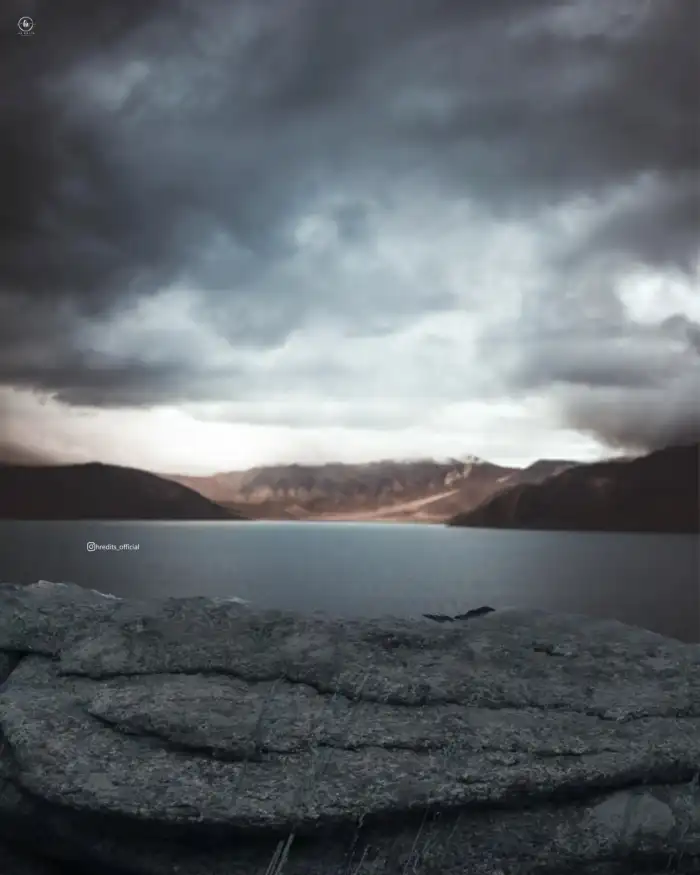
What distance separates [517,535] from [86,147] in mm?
2512

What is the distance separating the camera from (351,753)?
2.83 meters

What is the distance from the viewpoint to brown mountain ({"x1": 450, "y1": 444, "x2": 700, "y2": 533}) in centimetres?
348

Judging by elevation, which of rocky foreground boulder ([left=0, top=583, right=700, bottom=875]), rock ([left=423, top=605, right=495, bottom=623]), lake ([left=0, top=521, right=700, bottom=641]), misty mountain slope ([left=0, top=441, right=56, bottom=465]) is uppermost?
misty mountain slope ([left=0, top=441, right=56, bottom=465])

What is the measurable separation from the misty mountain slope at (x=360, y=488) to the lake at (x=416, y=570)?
71 mm

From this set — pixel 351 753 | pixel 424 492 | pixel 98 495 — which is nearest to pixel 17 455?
pixel 98 495

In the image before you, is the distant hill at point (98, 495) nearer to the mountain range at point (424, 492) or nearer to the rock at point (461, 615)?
the mountain range at point (424, 492)

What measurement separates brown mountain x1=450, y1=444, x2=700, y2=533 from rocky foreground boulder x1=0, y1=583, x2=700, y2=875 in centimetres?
54

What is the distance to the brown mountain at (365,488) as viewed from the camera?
3.47 meters

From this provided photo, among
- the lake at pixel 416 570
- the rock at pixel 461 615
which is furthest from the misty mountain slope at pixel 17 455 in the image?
the rock at pixel 461 615

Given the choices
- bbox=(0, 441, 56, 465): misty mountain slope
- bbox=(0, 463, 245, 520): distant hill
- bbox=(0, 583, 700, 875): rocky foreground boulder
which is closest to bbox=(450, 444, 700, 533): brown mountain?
bbox=(0, 583, 700, 875): rocky foreground boulder

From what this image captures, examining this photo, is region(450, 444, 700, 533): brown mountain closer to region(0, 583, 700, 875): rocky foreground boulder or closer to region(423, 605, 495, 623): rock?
region(423, 605, 495, 623): rock

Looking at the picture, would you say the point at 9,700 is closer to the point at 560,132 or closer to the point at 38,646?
the point at 38,646

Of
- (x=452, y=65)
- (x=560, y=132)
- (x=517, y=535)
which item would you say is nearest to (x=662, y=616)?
(x=517, y=535)

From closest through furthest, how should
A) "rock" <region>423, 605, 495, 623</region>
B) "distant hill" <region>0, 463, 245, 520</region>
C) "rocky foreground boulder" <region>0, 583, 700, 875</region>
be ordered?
"rocky foreground boulder" <region>0, 583, 700, 875</region> < "rock" <region>423, 605, 495, 623</region> < "distant hill" <region>0, 463, 245, 520</region>
